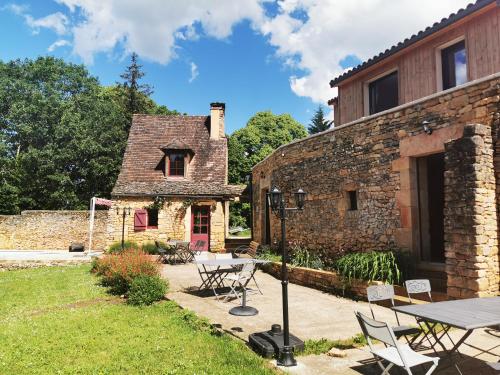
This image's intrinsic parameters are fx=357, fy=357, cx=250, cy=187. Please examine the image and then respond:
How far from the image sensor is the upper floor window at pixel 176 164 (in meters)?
17.8

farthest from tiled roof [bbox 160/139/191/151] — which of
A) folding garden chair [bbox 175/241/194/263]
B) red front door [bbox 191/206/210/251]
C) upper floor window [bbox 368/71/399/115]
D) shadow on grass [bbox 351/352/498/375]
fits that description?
shadow on grass [bbox 351/352/498/375]

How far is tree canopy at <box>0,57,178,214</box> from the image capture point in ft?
79.5

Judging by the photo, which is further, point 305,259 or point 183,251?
point 183,251

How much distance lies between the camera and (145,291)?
7.53m

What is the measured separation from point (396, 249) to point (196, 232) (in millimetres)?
10687

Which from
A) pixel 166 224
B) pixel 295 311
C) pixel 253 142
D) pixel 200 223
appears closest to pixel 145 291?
pixel 295 311

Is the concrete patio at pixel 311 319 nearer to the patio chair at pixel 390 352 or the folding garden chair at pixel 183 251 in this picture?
the patio chair at pixel 390 352

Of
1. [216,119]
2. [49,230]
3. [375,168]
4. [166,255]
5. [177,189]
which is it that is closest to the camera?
[375,168]

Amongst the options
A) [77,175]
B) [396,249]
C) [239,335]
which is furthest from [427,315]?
[77,175]

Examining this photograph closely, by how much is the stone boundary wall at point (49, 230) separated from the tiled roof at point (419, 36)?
15225mm

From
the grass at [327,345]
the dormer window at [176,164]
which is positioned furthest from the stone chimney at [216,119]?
the grass at [327,345]

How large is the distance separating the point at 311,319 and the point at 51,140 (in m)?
26.0

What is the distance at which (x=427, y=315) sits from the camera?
3.57 meters

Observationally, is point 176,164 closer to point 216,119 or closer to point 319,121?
point 216,119
